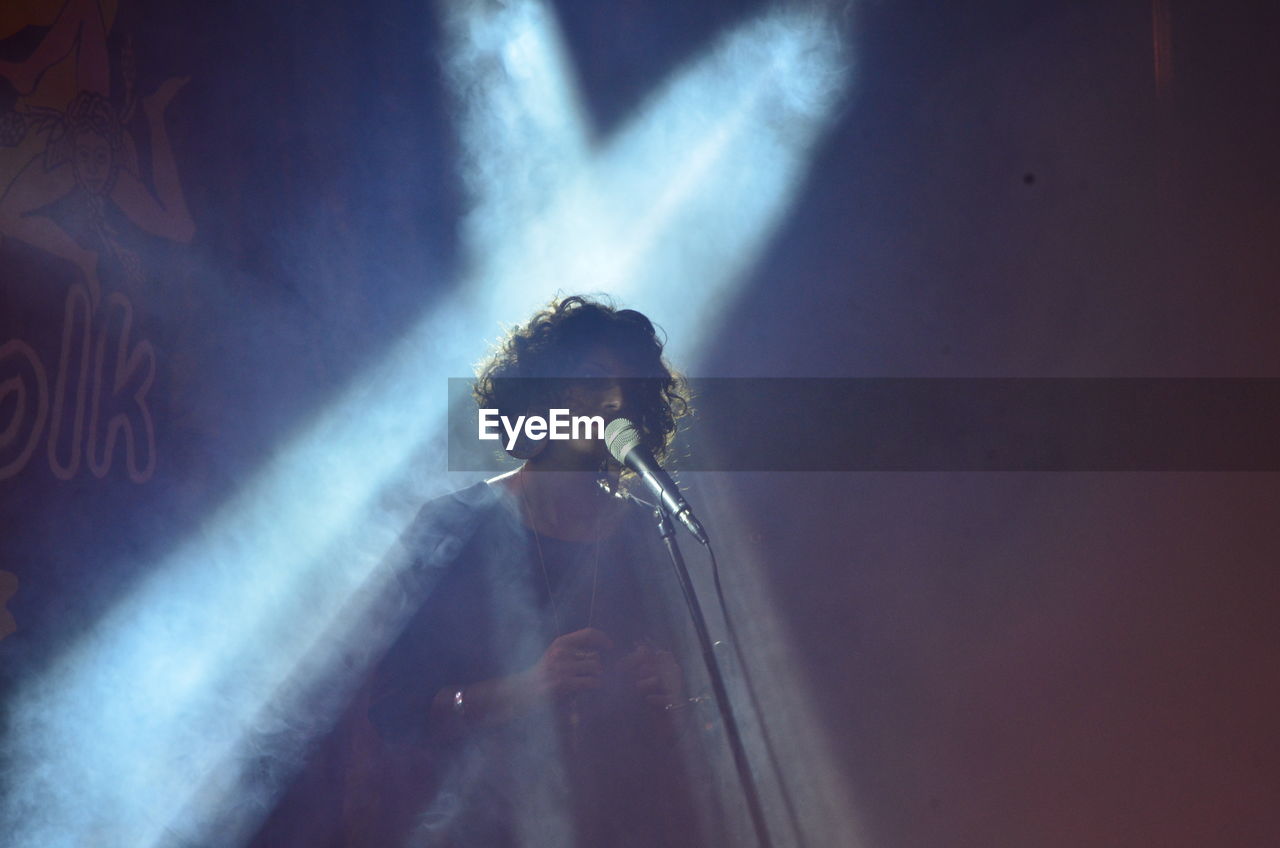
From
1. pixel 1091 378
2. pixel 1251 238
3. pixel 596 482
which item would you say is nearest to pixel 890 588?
pixel 1091 378

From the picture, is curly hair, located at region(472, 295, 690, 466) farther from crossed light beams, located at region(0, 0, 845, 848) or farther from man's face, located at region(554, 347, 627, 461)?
crossed light beams, located at region(0, 0, 845, 848)

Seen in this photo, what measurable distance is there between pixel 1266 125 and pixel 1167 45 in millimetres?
350

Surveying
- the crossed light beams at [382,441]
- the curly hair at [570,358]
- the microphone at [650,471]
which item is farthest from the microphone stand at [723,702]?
the crossed light beams at [382,441]

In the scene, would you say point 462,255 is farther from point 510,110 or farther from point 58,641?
point 58,641

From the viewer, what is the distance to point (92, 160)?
46.4 inches

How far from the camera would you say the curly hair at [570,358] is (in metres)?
1.64

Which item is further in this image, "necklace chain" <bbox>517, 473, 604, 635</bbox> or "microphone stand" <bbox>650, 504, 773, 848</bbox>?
"necklace chain" <bbox>517, 473, 604, 635</bbox>

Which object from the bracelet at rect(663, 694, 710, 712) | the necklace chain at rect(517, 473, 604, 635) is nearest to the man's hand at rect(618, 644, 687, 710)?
the bracelet at rect(663, 694, 710, 712)

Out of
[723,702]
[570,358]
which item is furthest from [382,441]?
[723,702]

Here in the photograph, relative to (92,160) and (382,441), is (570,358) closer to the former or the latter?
(382,441)

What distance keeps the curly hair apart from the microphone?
493mm

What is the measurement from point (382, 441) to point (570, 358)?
0.49 meters

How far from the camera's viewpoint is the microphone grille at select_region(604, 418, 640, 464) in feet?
3.51

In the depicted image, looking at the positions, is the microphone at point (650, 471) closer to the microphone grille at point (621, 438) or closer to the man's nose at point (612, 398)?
the microphone grille at point (621, 438)
